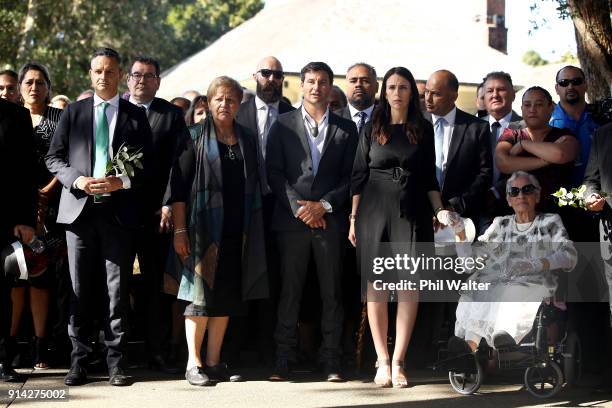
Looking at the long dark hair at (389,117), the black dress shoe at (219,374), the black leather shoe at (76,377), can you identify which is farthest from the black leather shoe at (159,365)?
Result: the long dark hair at (389,117)

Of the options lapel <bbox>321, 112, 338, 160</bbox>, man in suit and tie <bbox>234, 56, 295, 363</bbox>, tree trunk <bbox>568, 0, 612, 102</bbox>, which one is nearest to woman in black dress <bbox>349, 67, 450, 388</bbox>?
lapel <bbox>321, 112, 338, 160</bbox>

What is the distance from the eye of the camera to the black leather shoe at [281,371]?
8141 millimetres

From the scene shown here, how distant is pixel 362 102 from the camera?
9250mm

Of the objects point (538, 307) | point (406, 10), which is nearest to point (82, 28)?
point (406, 10)

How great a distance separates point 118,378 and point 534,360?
10.3ft

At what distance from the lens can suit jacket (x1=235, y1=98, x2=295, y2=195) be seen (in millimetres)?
8711

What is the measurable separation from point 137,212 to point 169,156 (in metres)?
0.79

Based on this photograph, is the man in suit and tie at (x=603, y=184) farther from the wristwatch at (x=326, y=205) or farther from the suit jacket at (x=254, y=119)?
the suit jacket at (x=254, y=119)

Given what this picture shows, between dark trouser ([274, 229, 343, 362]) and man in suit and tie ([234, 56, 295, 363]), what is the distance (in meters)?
0.33

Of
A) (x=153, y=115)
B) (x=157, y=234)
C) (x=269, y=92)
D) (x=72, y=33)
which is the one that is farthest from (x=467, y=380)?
(x=72, y=33)

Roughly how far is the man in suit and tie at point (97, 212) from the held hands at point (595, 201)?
336cm

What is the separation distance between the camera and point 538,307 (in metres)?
7.46

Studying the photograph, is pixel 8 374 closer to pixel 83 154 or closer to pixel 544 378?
pixel 83 154

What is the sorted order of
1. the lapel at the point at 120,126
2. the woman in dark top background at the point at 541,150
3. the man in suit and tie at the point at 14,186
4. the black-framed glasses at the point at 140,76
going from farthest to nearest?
the black-framed glasses at the point at 140,76 → the woman in dark top background at the point at 541,150 → the lapel at the point at 120,126 → the man in suit and tie at the point at 14,186
